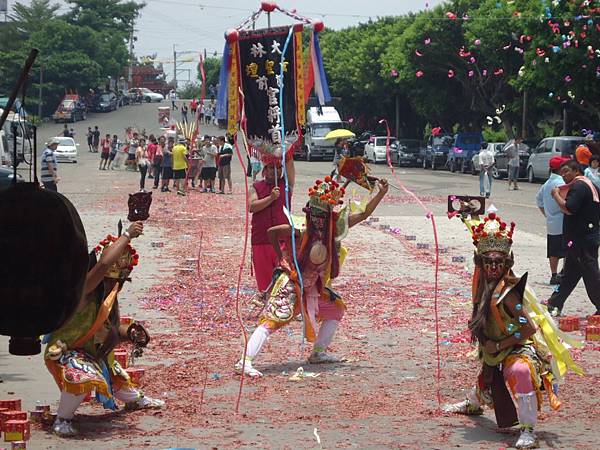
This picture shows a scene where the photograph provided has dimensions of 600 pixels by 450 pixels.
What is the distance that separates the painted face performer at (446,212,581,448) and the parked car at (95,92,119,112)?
94316 mm

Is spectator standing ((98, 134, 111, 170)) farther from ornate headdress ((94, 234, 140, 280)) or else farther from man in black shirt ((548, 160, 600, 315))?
ornate headdress ((94, 234, 140, 280))

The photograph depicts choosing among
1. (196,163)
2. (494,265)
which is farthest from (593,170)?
(196,163)

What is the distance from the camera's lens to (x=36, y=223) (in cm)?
398

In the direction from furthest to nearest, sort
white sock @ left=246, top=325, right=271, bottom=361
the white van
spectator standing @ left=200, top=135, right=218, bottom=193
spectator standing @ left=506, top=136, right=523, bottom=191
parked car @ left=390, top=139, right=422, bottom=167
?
the white van
parked car @ left=390, top=139, right=422, bottom=167
spectator standing @ left=506, top=136, right=523, bottom=191
spectator standing @ left=200, top=135, right=218, bottom=193
white sock @ left=246, top=325, right=271, bottom=361

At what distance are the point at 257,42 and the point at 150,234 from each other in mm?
11438

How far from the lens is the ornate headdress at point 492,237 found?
7.71 m

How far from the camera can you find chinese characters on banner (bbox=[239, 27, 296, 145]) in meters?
10.4

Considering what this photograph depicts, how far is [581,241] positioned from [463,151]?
39857 mm

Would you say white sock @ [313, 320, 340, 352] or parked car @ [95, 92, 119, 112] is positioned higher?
parked car @ [95, 92, 119, 112]

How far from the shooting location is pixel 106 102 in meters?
101

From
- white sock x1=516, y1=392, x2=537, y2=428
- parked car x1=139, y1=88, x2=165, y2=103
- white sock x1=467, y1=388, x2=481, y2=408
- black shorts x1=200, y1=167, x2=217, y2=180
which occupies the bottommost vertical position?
white sock x1=467, y1=388, x2=481, y2=408

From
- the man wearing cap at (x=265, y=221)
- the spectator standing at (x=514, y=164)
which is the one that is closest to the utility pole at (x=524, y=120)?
the spectator standing at (x=514, y=164)

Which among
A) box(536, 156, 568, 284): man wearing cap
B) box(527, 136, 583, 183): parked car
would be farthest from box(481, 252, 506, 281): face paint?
box(527, 136, 583, 183): parked car

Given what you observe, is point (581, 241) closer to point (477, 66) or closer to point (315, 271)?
point (315, 271)
